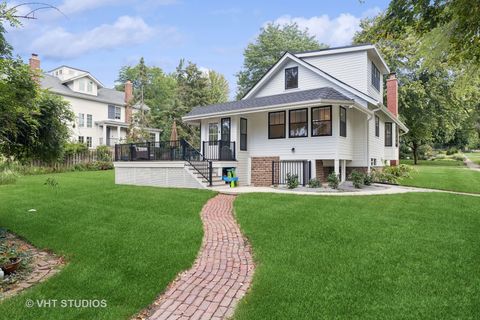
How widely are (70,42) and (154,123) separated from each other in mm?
33309

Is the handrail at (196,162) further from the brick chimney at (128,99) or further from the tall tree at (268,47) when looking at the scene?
the tall tree at (268,47)

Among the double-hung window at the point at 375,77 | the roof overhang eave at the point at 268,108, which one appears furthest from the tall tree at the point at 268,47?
the roof overhang eave at the point at 268,108

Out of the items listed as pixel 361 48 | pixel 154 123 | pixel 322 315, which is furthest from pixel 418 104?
pixel 322 315

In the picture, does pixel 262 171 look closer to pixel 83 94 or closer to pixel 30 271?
pixel 30 271

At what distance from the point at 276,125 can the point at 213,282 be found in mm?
11298

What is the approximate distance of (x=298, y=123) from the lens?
14.2 metres

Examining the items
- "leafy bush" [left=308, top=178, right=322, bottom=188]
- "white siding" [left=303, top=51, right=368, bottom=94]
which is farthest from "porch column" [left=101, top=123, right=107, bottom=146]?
"leafy bush" [left=308, top=178, right=322, bottom=188]

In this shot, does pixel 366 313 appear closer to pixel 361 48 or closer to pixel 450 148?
pixel 361 48

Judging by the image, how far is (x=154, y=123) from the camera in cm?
3891

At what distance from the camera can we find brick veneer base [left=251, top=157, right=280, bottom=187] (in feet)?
48.9

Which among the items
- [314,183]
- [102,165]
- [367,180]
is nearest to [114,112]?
[102,165]

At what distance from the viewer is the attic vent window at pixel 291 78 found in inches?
637

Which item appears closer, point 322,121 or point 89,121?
point 322,121

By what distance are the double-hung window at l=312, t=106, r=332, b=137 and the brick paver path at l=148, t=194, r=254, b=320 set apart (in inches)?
317
